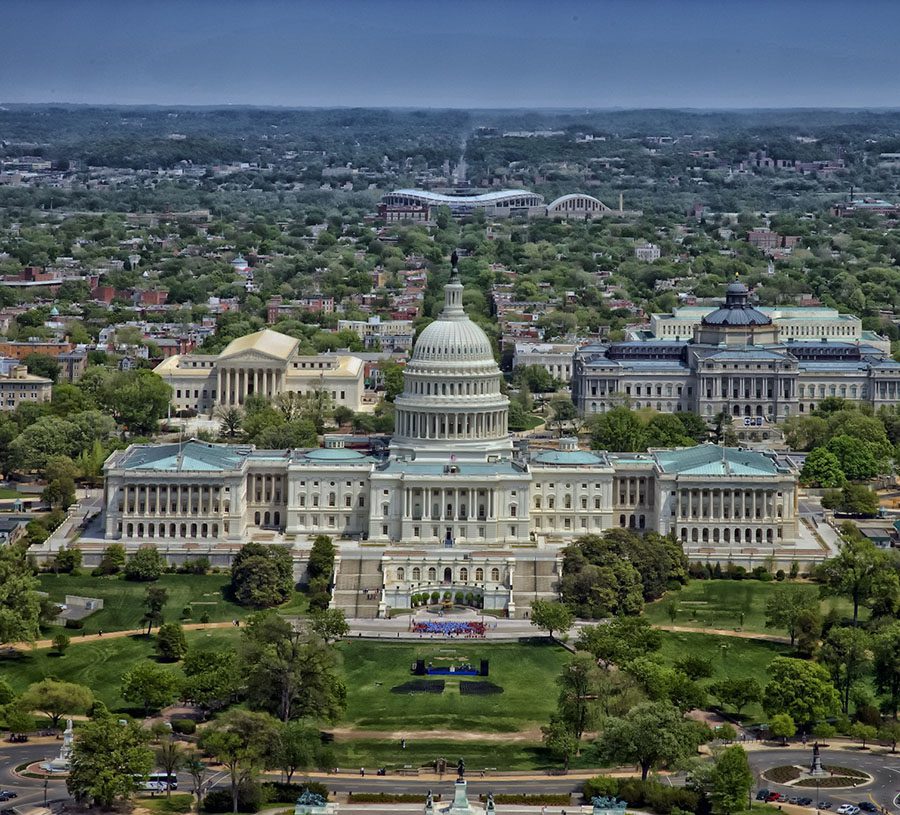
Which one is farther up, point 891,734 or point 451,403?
point 451,403

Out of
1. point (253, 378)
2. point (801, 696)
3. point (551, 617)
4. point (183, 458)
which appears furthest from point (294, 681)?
point (253, 378)

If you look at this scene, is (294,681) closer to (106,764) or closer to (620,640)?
(106,764)

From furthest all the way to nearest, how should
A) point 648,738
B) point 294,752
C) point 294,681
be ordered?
point 294,681 < point 648,738 < point 294,752

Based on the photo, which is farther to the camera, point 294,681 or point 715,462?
point 715,462

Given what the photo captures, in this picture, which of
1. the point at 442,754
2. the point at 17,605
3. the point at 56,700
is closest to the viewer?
the point at 442,754

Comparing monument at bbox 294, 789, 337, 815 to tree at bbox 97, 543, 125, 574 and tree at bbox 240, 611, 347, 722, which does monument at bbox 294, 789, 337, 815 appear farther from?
tree at bbox 97, 543, 125, 574

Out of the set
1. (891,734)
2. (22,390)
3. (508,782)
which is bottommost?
(508,782)

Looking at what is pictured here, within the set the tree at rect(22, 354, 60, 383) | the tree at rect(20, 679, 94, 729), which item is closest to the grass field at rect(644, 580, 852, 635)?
the tree at rect(20, 679, 94, 729)

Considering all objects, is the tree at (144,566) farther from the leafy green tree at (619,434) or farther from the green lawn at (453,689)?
the leafy green tree at (619,434)

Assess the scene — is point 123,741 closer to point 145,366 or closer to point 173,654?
point 173,654
